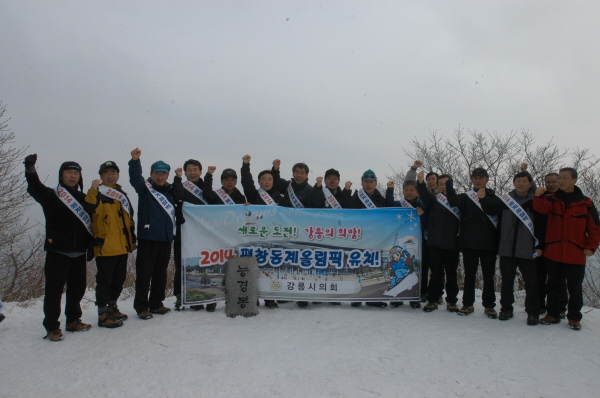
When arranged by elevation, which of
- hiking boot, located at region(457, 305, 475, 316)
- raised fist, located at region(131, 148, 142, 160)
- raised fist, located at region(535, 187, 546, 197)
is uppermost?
raised fist, located at region(131, 148, 142, 160)

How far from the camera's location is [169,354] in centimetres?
404

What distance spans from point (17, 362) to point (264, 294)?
3021mm

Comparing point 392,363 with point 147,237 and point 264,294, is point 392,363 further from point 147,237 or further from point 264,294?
point 147,237

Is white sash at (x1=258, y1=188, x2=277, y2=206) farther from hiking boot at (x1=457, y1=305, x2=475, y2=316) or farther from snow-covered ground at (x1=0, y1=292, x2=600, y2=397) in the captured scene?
hiking boot at (x1=457, y1=305, x2=475, y2=316)

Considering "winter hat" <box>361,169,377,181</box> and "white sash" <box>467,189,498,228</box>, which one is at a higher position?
"winter hat" <box>361,169,377,181</box>

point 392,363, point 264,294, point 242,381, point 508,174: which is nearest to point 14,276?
point 264,294

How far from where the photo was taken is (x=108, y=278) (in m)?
4.85

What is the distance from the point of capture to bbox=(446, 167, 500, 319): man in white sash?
5.47 meters

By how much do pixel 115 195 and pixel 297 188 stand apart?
279cm

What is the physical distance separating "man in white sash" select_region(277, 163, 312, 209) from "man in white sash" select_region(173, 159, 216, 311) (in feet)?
4.11

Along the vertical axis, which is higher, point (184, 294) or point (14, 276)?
point (184, 294)

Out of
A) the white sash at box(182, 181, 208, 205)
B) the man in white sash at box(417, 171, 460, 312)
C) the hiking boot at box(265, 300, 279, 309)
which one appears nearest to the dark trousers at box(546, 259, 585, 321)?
the man in white sash at box(417, 171, 460, 312)

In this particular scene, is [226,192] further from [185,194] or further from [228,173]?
[185,194]

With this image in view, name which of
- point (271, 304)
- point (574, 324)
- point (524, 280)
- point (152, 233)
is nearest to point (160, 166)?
point (152, 233)
